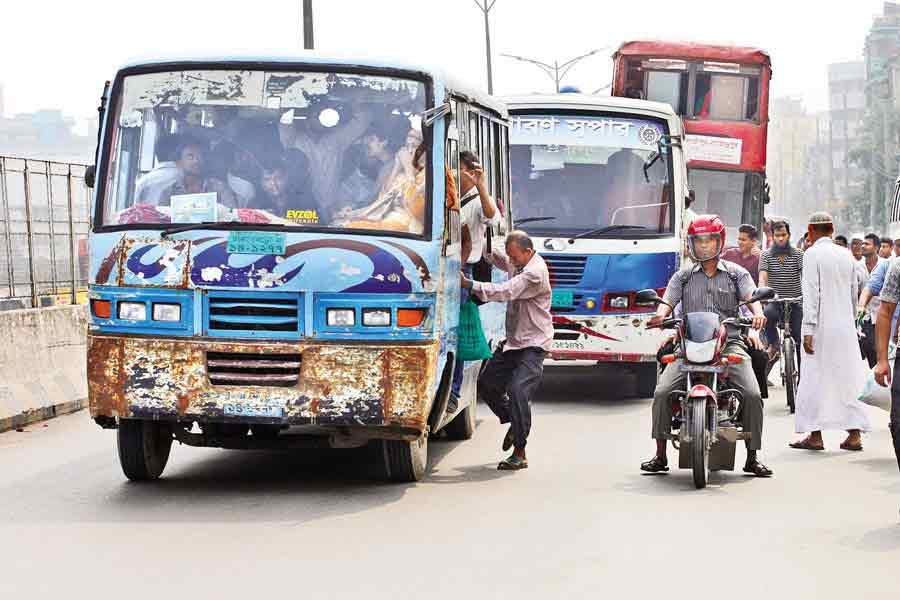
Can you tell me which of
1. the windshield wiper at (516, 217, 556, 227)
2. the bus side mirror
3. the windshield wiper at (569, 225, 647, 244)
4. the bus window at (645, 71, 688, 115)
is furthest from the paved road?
the bus window at (645, 71, 688, 115)

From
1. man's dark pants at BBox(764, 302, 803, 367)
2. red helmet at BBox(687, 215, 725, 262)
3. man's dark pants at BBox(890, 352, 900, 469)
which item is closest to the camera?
Result: man's dark pants at BBox(890, 352, 900, 469)

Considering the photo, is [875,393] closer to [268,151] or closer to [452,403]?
[452,403]

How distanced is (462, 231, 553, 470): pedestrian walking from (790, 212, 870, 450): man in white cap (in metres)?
2.12

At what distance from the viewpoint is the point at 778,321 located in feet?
53.1

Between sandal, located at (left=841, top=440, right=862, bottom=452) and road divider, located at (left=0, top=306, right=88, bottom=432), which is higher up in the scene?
road divider, located at (left=0, top=306, right=88, bottom=432)

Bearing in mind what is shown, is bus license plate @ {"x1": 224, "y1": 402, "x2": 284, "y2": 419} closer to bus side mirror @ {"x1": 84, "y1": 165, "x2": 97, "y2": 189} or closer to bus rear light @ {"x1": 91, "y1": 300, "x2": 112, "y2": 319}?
bus rear light @ {"x1": 91, "y1": 300, "x2": 112, "y2": 319}

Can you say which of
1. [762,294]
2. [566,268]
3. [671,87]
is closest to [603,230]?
[566,268]

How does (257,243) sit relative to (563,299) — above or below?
above

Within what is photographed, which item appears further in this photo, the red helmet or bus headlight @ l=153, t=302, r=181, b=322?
the red helmet

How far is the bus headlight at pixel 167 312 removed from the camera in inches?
370

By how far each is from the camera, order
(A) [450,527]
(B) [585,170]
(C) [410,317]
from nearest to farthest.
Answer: (A) [450,527]
(C) [410,317]
(B) [585,170]

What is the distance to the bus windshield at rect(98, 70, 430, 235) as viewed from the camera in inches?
376

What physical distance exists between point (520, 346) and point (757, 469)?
1.83 meters

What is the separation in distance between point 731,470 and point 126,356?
4.00 m
